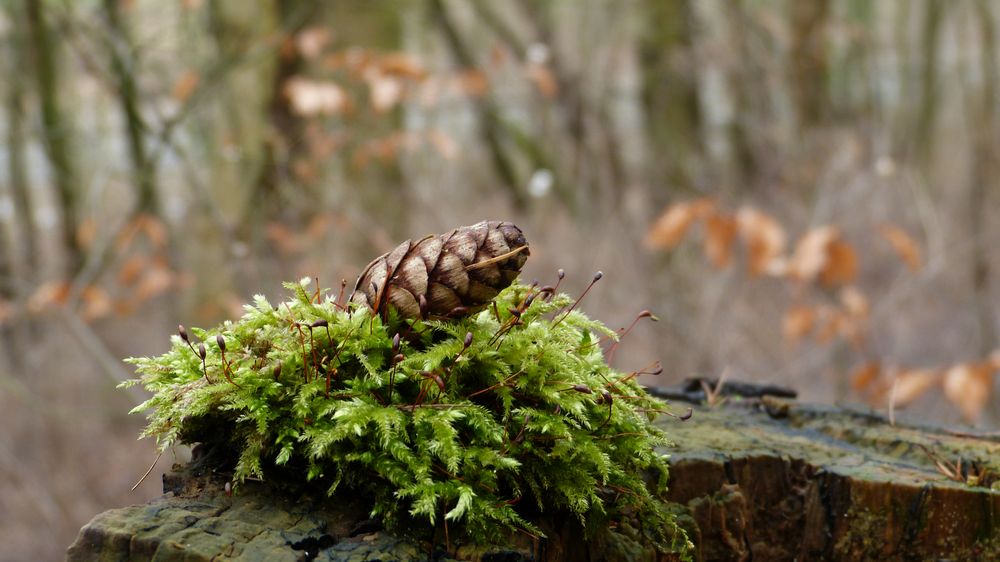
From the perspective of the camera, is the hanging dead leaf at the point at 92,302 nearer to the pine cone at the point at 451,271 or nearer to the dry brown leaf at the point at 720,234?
the dry brown leaf at the point at 720,234

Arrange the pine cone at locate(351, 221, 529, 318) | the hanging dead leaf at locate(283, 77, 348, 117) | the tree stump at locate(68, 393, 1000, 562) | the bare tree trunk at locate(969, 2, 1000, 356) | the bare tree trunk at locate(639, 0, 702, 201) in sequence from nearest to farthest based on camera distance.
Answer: the tree stump at locate(68, 393, 1000, 562) < the pine cone at locate(351, 221, 529, 318) < the hanging dead leaf at locate(283, 77, 348, 117) < the bare tree trunk at locate(969, 2, 1000, 356) < the bare tree trunk at locate(639, 0, 702, 201)

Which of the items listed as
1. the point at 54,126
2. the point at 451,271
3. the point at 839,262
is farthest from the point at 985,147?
the point at 54,126

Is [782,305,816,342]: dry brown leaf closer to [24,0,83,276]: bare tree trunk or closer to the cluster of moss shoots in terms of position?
the cluster of moss shoots

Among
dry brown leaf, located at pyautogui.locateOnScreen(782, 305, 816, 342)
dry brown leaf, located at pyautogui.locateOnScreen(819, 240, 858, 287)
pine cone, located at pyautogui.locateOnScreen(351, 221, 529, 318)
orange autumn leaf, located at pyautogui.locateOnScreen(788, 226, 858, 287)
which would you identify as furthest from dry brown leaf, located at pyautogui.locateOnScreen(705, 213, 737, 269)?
pine cone, located at pyautogui.locateOnScreen(351, 221, 529, 318)

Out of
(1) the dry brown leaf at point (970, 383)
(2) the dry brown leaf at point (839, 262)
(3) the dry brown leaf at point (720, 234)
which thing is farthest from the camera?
(3) the dry brown leaf at point (720, 234)

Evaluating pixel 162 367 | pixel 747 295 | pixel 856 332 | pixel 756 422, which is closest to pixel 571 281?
pixel 747 295

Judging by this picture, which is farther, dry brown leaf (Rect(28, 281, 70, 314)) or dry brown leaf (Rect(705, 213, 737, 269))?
dry brown leaf (Rect(28, 281, 70, 314))

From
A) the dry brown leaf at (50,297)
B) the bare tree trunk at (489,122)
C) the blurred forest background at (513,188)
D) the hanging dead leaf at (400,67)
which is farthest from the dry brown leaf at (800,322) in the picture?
the dry brown leaf at (50,297)
